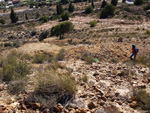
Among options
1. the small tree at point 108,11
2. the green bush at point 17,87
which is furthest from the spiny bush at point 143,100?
the small tree at point 108,11

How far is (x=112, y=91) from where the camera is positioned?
400 centimetres

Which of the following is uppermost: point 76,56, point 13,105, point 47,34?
point 13,105

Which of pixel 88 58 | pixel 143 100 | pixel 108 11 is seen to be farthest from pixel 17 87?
pixel 108 11

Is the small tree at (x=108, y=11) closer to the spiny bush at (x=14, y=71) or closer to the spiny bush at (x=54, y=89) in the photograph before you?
the spiny bush at (x=14, y=71)

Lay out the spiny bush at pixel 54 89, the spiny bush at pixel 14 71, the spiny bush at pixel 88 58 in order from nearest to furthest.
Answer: the spiny bush at pixel 54 89 → the spiny bush at pixel 14 71 → the spiny bush at pixel 88 58

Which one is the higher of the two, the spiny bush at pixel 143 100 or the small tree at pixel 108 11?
the small tree at pixel 108 11

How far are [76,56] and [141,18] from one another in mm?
31064

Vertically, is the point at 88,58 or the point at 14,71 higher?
the point at 14,71

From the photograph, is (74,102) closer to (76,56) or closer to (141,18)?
(76,56)

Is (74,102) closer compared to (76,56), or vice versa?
(74,102)

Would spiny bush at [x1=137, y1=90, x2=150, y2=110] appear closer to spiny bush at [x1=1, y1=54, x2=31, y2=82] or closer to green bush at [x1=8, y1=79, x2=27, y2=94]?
green bush at [x1=8, y1=79, x2=27, y2=94]

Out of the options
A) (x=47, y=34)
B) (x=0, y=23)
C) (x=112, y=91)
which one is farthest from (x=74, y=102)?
(x=0, y=23)

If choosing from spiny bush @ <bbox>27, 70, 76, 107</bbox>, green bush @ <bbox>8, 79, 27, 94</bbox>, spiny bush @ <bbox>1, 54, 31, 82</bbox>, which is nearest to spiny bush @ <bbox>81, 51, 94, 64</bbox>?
spiny bush @ <bbox>1, 54, 31, 82</bbox>

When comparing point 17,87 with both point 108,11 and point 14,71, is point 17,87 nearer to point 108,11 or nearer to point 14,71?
point 14,71
